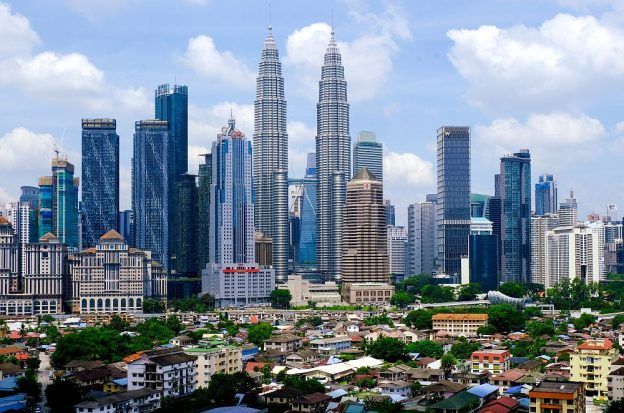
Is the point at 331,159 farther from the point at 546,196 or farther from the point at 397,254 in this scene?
the point at 546,196

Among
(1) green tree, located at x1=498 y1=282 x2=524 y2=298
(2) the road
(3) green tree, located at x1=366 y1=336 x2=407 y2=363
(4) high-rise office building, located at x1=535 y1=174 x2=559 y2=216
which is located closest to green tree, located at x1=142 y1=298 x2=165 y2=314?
(2) the road

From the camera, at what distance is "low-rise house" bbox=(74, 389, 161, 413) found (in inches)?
987

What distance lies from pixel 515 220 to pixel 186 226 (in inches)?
1502

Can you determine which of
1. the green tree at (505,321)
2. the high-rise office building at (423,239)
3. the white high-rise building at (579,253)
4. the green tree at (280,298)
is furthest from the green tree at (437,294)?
the high-rise office building at (423,239)

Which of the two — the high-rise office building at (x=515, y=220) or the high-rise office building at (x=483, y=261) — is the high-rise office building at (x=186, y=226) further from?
the high-rise office building at (x=515, y=220)

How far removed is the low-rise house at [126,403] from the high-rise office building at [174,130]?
6334cm

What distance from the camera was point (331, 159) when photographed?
9675cm

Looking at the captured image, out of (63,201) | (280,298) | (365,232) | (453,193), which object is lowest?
(280,298)

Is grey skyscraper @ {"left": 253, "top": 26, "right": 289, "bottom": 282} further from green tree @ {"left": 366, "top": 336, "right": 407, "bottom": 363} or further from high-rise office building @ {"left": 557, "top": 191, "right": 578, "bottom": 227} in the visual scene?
green tree @ {"left": 366, "top": 336, "right": 407, "bottom": 363}

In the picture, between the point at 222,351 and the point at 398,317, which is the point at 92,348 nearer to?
the point at 222,351

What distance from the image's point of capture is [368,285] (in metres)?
77.3

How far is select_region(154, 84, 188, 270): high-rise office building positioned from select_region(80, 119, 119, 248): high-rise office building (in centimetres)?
589

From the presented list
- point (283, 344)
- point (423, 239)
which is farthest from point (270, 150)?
point (283, 344)

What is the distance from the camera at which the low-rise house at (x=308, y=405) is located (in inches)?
1021
